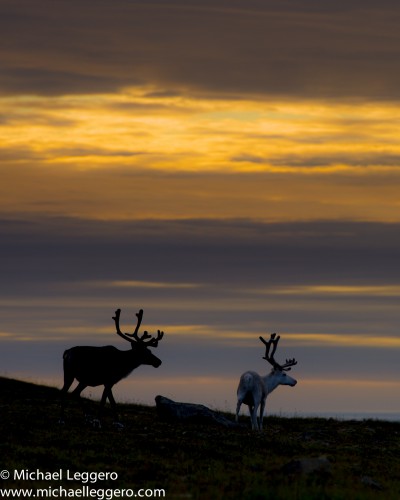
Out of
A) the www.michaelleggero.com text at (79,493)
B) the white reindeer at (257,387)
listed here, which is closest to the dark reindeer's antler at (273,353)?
the white reindeer at (257,387)

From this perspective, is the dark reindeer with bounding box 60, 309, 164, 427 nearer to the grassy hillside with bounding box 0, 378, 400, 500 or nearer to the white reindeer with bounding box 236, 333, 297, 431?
the grassy hillside with bounding box 0, 378, 400, 500

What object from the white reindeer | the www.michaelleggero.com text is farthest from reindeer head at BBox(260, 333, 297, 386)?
the www.michaelleggero.com text

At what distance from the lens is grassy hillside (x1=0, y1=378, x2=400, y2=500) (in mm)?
26197

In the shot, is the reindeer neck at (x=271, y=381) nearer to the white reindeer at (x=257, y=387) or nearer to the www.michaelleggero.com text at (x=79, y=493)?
the white reindeer at (x=257, y=387)

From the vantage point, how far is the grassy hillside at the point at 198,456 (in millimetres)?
26197

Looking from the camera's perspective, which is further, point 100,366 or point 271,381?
point 271,381

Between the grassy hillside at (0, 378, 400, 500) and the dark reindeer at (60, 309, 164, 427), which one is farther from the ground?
the dark reindeer at (60, 309, 164, 427)

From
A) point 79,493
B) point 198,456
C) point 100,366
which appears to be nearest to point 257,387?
point 100,366

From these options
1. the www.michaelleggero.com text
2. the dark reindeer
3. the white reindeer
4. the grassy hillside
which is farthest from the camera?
the white reindeer

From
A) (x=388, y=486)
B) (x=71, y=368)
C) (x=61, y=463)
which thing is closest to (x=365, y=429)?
(x=71, y=368)

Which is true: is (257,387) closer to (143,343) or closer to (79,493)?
(143,343)

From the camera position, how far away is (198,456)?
31844 mm

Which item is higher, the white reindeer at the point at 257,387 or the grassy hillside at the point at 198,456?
the white reindeer at the point at 257,387

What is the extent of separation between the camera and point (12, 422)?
1412 inches
